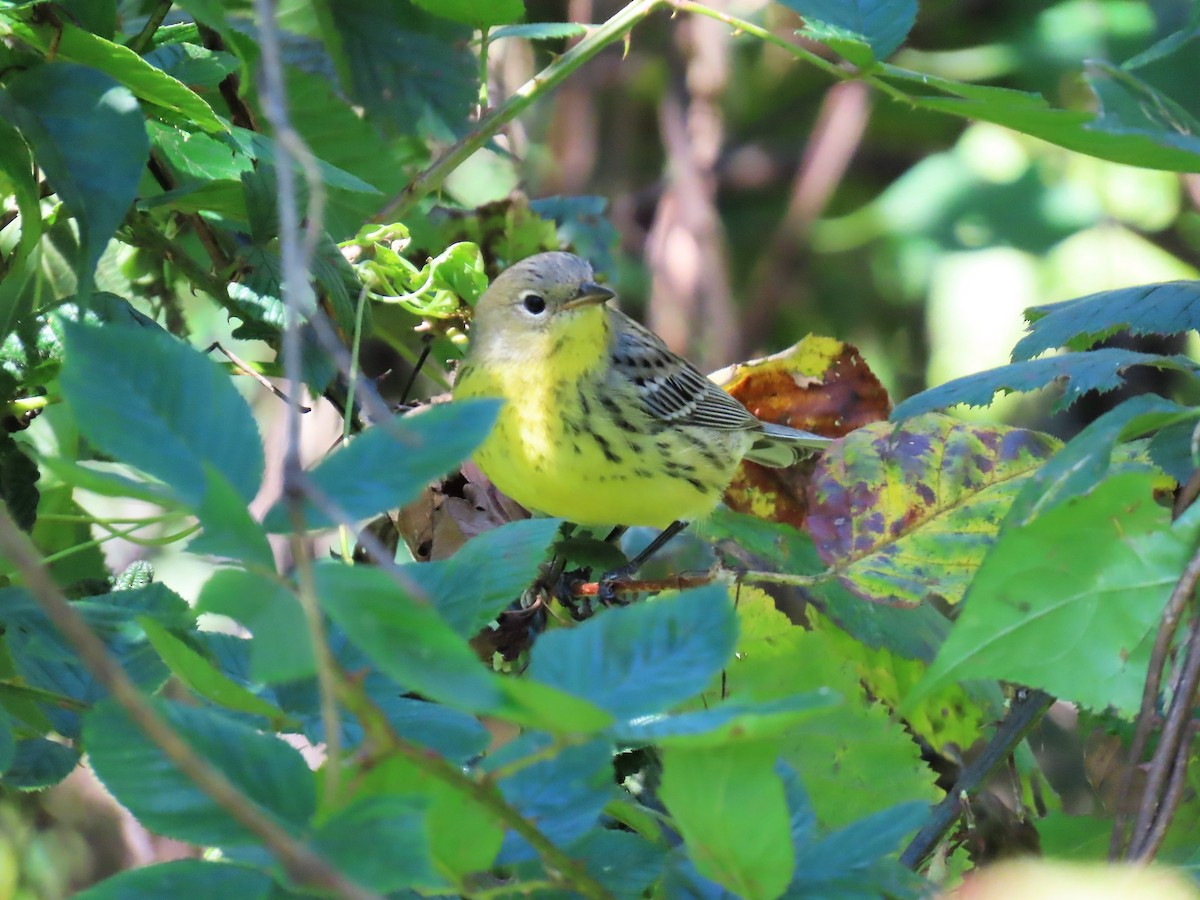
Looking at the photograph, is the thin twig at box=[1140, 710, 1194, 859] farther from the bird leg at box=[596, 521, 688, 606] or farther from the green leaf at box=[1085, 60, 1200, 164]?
the bird leg at box=[596, 521, 688, 606]

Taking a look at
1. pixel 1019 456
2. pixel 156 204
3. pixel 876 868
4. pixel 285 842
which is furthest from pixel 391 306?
pixel 285 842

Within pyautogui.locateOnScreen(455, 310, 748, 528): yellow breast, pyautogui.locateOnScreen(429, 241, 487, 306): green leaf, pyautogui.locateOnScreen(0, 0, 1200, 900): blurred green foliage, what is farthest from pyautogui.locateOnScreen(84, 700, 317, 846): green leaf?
pyautogui.locateOnScreen(455, 310, 748, 528): yellow breast

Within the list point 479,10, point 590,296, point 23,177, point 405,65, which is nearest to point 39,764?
point 23,177

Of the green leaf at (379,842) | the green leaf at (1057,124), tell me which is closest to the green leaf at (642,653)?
the green leaf at (379,842)

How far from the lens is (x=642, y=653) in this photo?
2.30ft

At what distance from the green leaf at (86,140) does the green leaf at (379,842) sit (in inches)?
22.7

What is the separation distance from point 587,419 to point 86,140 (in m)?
1.66

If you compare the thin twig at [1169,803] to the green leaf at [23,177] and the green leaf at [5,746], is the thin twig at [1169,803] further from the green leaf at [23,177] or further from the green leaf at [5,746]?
the green leaf at [23,177]

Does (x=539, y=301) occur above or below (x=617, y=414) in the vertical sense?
above

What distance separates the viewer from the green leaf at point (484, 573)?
0.85 metres

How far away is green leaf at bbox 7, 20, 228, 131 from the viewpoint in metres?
1.13

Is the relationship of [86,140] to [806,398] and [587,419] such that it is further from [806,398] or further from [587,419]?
[587,419]

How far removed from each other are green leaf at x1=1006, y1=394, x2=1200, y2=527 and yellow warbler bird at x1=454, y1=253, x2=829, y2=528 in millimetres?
1480

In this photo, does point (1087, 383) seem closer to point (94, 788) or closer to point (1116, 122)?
point (1116, 122)
